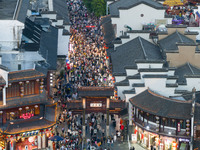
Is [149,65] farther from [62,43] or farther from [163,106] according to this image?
[62,43]

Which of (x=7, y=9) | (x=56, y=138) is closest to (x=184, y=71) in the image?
(x=56, y=138)

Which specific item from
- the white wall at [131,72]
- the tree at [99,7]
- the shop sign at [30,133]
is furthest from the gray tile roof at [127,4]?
the shop sign at [30,133]

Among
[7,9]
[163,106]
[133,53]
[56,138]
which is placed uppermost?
[7,9]

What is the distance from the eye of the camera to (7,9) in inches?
4796

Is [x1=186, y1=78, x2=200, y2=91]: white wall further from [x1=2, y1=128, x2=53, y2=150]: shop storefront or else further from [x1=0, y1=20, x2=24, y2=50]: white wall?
[x1=0, y1=20, x2=24, y2=50]: white wall

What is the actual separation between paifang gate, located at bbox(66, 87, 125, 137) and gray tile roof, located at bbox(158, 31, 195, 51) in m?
18.7

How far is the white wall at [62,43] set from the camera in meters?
151

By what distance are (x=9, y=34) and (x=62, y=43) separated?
38.3 m

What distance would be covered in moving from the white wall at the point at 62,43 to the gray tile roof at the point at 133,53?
38.4 ft

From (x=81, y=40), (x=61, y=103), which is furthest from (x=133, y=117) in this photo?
(x=81, y=40)

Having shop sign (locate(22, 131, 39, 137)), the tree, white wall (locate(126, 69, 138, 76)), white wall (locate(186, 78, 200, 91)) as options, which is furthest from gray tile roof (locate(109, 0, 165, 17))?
shop sign (locate(22, 131, 39, 137))

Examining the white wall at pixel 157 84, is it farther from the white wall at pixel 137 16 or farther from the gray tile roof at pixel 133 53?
the white wall at pixel 137 16

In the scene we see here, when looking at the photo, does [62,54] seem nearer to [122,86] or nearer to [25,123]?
[122,86]

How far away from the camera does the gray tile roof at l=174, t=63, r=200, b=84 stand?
404ft
